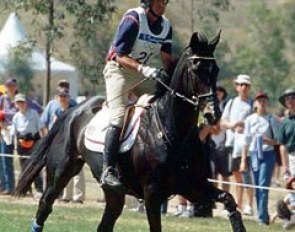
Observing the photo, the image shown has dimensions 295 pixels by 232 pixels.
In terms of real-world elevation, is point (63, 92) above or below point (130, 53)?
below

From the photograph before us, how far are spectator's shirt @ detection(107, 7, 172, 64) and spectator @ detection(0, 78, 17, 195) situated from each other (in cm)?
1055

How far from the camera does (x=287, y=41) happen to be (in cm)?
10156

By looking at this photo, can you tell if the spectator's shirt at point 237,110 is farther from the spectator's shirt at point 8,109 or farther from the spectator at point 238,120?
the spectator's shirt at point 8,109

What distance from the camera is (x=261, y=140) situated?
18.5 metres

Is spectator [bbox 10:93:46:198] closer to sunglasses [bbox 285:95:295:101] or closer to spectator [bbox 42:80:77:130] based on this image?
spectator [bbox 42:80:77:130]

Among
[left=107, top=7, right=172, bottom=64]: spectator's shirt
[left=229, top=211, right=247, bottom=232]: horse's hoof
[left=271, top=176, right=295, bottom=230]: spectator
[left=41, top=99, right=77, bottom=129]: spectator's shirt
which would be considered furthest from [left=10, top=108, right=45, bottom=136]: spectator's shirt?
[left=229, top=211, right=247, bottom=232]: horse's hoof

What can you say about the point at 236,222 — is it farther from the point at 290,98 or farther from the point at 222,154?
the point at 222,154

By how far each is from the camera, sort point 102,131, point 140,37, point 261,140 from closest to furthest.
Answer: point 140,37 < point 102,131 < point 261,140

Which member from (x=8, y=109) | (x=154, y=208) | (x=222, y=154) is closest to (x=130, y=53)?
(x=154, y=208)

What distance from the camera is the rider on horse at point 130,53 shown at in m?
11.8

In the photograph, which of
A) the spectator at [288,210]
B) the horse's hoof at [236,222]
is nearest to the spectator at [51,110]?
the spectator at [288,210]

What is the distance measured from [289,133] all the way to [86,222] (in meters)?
3.44

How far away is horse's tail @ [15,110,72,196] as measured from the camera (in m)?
14.0

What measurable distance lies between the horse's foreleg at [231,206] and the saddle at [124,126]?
44.8 inches
